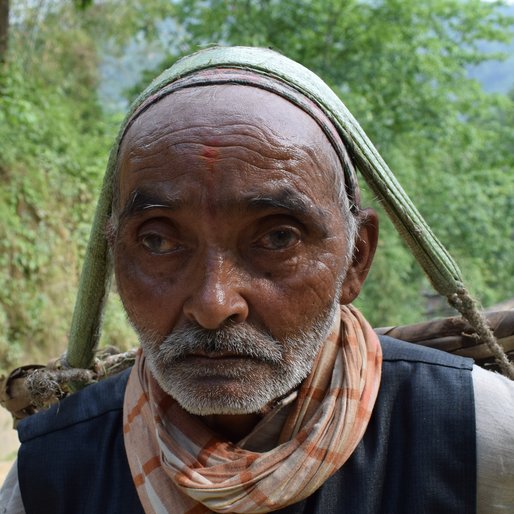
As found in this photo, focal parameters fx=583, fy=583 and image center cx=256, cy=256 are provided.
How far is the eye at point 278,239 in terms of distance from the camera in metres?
1.50

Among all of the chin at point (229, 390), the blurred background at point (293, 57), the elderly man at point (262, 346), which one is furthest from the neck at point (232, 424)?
the blurred background at point (293, 57)

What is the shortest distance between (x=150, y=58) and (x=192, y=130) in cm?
1527

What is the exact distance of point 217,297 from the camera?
1.39m

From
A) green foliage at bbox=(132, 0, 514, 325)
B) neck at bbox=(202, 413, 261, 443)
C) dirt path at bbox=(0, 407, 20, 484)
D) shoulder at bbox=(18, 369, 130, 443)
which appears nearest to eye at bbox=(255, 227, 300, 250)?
neck at bbox=(202, 413, 261, 443)

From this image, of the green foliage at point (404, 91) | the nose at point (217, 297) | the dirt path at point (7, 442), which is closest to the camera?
the nose at point (217, 297)

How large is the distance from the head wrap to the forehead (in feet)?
0.20

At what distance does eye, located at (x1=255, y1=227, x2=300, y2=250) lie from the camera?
1498 mm

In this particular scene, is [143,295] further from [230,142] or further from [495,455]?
[495,455]

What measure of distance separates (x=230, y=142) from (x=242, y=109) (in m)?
0.12

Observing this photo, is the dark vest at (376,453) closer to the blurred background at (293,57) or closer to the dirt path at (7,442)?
the dirt path at (7,442)

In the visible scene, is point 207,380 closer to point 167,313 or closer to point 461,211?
point 167,313

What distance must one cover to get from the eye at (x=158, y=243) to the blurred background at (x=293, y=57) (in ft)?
20.5

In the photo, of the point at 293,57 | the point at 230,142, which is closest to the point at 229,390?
the point at 230,142

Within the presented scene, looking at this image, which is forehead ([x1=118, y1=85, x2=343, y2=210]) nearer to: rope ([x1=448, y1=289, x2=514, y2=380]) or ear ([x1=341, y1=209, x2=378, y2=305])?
ear ([x1=341, y1=209, x2=378, y2=305])
